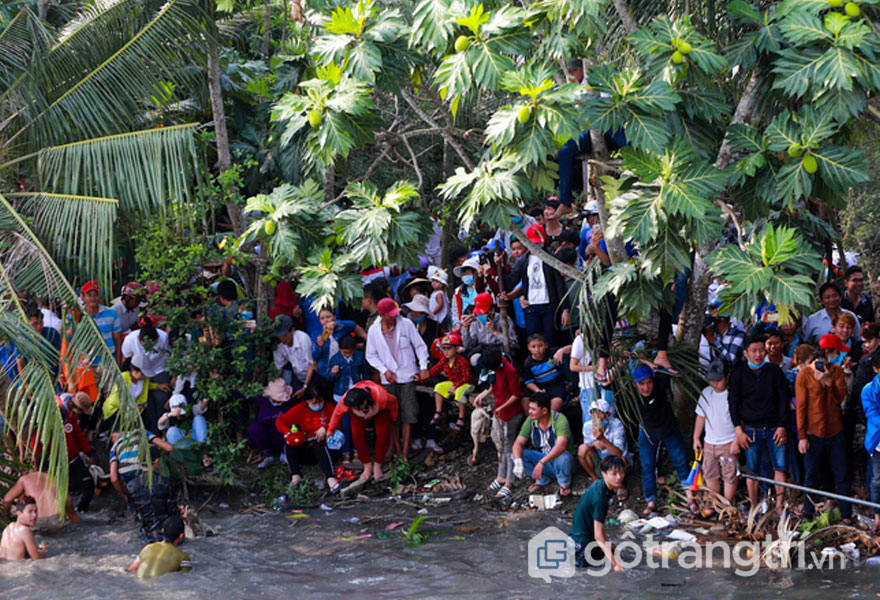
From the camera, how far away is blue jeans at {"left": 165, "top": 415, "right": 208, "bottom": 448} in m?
11.6

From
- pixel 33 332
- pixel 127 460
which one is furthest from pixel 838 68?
pixel 127 460

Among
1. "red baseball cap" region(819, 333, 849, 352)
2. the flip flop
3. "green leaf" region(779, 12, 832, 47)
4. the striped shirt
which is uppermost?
"green leaf" region(779, 12, 832, 47)

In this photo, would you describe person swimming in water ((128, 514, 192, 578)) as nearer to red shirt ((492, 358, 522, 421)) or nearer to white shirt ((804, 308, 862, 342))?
red shirt ((492, 358, 522, 421))

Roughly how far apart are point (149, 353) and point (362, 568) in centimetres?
423

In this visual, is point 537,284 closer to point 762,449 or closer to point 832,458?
point 762,449

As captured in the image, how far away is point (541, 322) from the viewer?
36.9ft

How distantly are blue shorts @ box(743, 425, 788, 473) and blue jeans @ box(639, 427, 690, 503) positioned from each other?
754 mm

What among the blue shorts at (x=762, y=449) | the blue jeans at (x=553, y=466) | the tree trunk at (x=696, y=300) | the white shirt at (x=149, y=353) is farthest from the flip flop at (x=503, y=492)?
the white shirt at (x=149, y=353)

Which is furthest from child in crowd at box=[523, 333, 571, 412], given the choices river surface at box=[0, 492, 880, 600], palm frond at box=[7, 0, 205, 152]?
palm frond at box=[7, 0, 205, 152]

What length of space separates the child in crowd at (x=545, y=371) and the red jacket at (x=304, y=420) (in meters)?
2.57

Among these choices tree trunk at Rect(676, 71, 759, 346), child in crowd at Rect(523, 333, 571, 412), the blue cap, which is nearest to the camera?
tree trunk at Rect(676, 71, 759, 346)

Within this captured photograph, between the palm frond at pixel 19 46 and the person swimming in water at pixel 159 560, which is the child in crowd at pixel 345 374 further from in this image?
the palm frond at pixel 19 46

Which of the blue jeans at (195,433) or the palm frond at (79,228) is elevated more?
the palm frond at (79,228)

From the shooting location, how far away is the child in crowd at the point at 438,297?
1222cm
